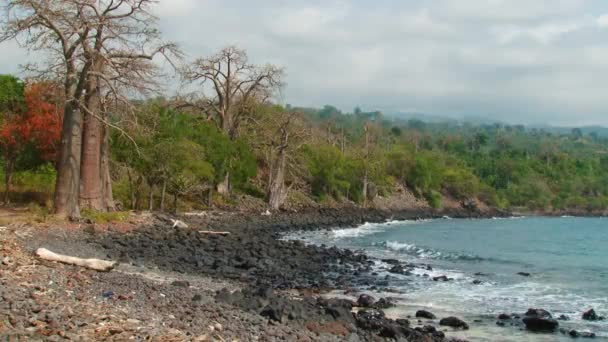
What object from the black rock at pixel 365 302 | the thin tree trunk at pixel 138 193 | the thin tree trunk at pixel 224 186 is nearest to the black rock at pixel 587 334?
the black rock at pixel 365 302

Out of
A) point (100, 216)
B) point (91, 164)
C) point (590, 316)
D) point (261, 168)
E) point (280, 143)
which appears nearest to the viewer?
point (590, 316)

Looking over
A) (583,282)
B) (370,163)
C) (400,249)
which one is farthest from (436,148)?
(583,282)

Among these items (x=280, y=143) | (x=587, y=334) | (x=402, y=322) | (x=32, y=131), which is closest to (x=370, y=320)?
(x=402, y=322)

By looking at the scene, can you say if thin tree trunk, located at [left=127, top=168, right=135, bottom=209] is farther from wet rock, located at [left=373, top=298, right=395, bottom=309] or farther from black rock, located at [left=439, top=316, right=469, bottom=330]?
black rock, located at [left=439, top=316, right=469, bottom=330]

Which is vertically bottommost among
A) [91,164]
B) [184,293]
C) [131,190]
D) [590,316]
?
[590,316]

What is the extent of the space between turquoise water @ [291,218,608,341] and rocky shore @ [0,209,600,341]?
1.51 m

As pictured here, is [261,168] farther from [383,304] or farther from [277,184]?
[383,304]

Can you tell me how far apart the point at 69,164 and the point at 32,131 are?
782 centimetres

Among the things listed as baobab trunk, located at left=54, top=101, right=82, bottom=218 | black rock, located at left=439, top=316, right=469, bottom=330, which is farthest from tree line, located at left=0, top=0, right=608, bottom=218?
black rock, located at left=439, top=316, right=469, bottom=330

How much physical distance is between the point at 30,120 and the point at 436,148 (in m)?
105

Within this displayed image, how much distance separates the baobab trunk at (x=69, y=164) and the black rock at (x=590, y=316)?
16.6m

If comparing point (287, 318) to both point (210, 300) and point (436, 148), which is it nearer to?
point (210, 300)

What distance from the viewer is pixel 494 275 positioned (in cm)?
2480

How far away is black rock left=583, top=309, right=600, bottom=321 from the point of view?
53.1 ft
